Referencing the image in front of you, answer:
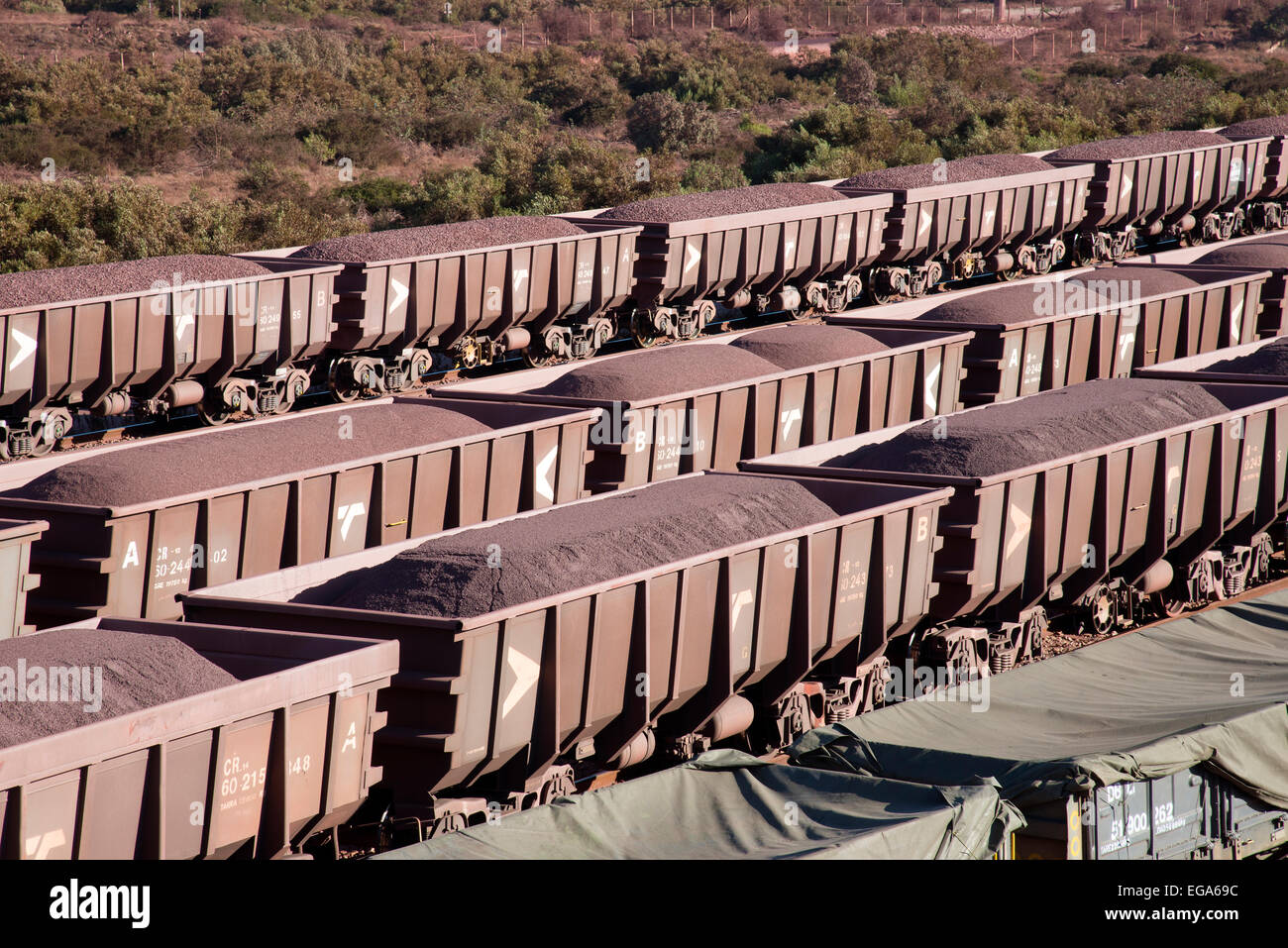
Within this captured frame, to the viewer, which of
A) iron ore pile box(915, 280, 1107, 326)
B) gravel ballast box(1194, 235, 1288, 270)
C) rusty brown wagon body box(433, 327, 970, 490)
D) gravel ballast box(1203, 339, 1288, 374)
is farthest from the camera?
gravel ballast box(1194, 235, 1288, 270)

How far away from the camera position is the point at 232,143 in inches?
1727

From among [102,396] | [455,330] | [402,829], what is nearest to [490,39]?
[455,330]

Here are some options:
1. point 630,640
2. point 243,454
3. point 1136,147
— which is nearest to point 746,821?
point 630,640

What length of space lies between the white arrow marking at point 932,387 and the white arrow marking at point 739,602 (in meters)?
9.71

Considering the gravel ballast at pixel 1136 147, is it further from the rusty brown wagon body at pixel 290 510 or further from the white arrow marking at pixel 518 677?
the white arrow marking at pixel 518 677

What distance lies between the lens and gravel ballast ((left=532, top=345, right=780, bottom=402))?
1680 cm

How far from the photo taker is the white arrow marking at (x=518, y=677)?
951 cm

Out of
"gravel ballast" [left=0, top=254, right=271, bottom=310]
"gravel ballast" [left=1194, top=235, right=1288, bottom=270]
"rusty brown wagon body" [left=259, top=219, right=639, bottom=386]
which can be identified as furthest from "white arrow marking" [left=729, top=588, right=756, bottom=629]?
"gravel ballast" [left=1194, top=235, right=1288, bottom=270]

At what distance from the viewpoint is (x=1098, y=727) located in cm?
936

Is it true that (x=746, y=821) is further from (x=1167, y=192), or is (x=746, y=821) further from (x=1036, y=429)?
(x=1167, y=192)

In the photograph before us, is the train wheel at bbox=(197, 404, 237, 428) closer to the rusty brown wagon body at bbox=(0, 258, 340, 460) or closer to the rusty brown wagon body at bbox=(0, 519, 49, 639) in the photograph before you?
the rusty brown wagon body at bbox=(0, 258, 340, 460)

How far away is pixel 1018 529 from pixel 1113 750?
15.8 feet

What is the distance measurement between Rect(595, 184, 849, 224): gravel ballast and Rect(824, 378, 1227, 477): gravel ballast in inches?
436

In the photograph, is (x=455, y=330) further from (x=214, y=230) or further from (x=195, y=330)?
(x=214, y=230)
